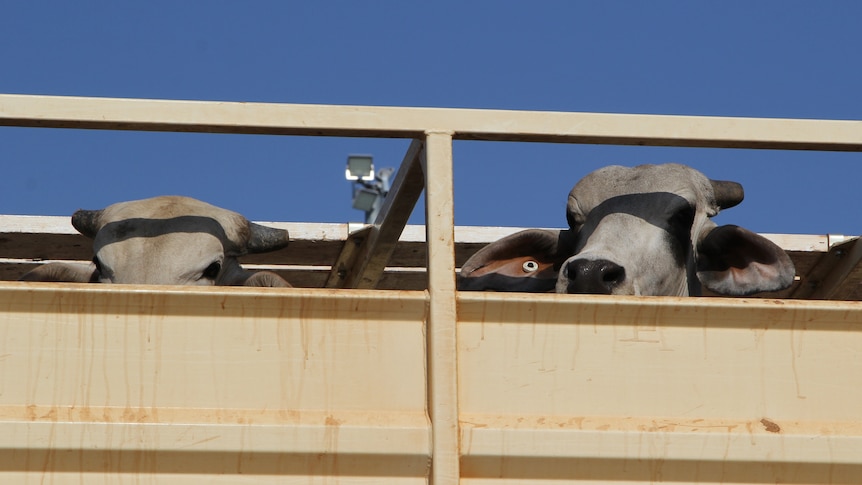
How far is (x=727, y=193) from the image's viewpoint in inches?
287

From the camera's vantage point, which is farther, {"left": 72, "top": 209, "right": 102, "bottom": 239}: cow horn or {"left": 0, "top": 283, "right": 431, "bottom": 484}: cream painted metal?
{"left": 72, "top": 209, "right": 102, "bottom": 239}: cow horn

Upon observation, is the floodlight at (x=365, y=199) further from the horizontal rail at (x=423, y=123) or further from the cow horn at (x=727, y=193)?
the horizontal rail at (x=423, y=123)

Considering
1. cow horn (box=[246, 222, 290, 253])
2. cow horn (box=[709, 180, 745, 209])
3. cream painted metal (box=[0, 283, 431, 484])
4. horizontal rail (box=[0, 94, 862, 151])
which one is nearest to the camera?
cream painted metal (box=[0, 283, 431, 484])

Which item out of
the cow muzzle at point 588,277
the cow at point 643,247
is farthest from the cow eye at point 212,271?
the cow muzzle at point 588,277

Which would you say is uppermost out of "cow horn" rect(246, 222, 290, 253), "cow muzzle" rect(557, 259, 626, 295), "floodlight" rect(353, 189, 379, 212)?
"floodlight" rect(353, 189, 379, 212)

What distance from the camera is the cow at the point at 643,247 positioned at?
6363mm

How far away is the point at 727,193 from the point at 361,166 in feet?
48.8

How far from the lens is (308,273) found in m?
7.91

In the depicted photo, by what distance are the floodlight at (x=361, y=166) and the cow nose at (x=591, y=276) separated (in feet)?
51.8

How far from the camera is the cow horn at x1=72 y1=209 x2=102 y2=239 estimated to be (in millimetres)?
7012

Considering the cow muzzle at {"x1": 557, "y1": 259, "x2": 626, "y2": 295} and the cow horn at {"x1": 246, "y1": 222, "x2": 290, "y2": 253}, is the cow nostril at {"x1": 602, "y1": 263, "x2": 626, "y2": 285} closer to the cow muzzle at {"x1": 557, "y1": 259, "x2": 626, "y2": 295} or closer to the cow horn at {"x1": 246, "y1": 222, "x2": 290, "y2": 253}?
the cow muzzle at {"x1": 557, "y1": 259, "x2": 626, "y2": 295}

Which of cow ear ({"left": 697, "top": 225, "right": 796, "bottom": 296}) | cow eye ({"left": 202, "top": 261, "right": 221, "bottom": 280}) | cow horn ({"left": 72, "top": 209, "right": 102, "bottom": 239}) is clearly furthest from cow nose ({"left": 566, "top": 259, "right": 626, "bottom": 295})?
cow horn ({"left": 72, "top": 209, "right": 102, "bottom": 239})

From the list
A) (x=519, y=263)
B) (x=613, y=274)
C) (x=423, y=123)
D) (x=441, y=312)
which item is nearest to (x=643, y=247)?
(x=613, y=274)

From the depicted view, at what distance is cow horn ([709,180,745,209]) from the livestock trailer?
2334mm
